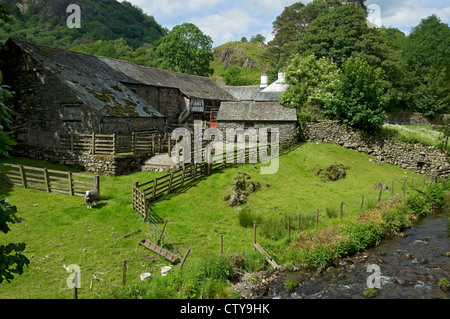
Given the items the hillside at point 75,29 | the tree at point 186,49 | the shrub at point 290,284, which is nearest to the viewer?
the shrub at point 290,284

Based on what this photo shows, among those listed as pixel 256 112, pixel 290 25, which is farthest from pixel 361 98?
pixel 290 25

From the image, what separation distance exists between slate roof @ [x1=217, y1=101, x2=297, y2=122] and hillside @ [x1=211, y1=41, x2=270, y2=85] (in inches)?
2421

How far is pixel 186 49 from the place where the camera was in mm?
58938

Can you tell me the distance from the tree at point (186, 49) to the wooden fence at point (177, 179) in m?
39.0

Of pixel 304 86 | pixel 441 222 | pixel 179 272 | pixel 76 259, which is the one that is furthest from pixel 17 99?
pixel 441 222

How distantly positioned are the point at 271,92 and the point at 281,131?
14557 mm

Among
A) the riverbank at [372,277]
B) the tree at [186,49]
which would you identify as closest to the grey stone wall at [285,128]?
the riverbank at [372,277]

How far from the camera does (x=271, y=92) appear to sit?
45688 millimetres

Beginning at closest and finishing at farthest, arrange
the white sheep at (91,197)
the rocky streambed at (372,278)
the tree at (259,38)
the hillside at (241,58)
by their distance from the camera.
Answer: the rocky streambed at (372,278) < the white sheep at (91,197) < the hillside at (241,58) < the tree at (259,38)

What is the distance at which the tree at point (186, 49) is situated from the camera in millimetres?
58250

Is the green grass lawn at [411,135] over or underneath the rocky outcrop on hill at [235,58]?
underneath

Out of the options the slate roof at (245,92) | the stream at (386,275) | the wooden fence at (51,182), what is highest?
the slate roof at (245,92)

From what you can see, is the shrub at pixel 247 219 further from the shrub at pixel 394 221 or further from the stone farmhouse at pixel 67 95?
the stone farmhouse at pixel 67 95

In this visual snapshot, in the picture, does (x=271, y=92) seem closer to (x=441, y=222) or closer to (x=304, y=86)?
(x=304, y=86)
